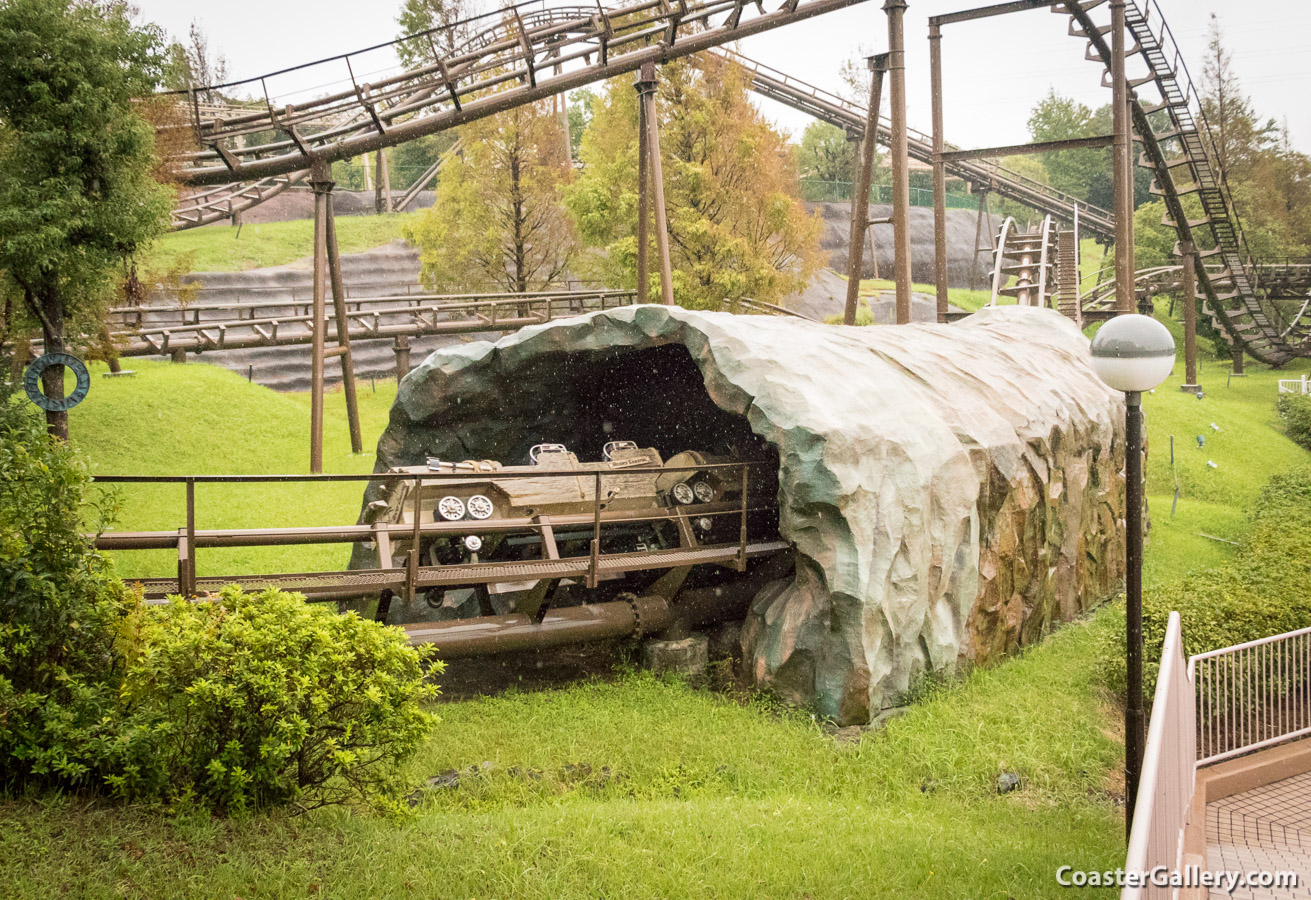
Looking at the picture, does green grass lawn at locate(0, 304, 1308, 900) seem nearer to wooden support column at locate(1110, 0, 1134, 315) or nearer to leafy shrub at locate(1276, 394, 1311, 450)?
wooden support column at locate(1110, 0, 1134, 315)

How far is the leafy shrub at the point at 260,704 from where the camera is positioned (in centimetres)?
580

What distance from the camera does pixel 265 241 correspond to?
35.7 m

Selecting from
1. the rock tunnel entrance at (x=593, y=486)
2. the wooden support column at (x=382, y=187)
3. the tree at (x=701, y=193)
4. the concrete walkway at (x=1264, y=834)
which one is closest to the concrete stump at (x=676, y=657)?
the rock tunnel entrance at (x=593, y=486)

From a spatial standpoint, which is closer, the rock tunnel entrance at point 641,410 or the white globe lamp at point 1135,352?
the white globe lamp at point 1135,352

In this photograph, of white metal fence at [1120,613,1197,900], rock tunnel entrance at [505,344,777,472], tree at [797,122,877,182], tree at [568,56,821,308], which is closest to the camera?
white metal fence at [1120,613,1197,900]

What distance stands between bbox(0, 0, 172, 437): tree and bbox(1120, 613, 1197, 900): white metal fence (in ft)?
37.0

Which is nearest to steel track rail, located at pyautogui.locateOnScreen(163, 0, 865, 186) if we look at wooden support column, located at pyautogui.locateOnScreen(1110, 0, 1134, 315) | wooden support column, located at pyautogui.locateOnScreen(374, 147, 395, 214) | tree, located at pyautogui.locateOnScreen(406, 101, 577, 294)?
wooden support column, located at pyautogui.locateOnScreen(1110, 0, 1134, 315)

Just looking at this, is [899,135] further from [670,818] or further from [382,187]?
Result: [382,187]

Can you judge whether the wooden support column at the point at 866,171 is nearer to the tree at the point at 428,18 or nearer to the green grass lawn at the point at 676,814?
the green grass lawn at the point at 676,814

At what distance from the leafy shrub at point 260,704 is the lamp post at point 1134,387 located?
4594mm

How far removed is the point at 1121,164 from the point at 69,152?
47.1 ft

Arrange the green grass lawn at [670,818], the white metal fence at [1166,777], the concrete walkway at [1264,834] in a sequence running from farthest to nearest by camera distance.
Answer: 1. the concrete walkway at [1264,834]
2. the green grass lawn at [670,818]
3. the white metal fence at [1166,777]

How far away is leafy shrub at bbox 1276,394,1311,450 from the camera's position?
80.4 feet

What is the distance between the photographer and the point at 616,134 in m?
23.3
